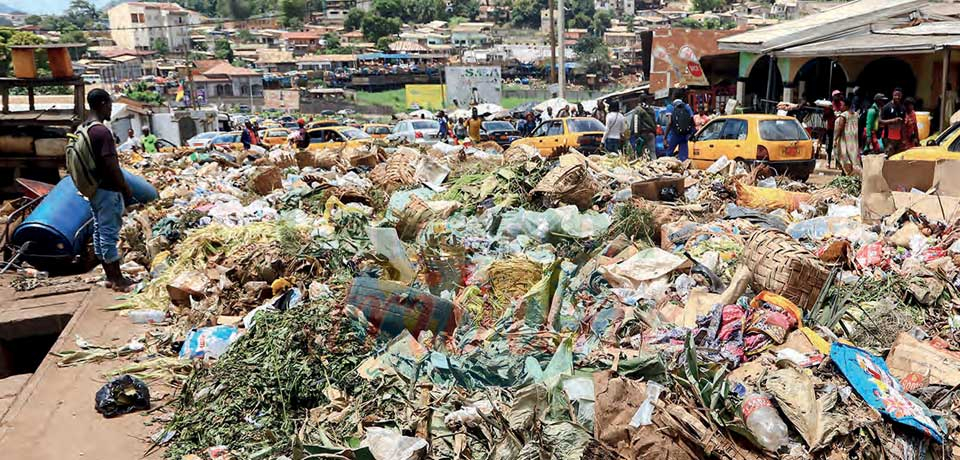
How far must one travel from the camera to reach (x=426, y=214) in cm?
751

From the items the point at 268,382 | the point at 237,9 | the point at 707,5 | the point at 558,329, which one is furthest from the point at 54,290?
the point at 237,9

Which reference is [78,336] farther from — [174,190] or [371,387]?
[174,190]

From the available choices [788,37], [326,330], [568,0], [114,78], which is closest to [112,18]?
[114,78]

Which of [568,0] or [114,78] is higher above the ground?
[568,0]

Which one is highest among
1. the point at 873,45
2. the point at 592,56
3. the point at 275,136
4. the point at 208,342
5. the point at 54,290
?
the point at 873,45

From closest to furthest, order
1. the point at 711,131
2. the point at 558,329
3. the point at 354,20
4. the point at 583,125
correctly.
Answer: the point at 558,329
the point at 711,131
the point at 583,125
the point at 354,20

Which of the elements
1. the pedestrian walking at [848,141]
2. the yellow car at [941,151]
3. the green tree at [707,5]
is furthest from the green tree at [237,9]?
the yellow car at [941,151]

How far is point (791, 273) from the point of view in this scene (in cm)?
495

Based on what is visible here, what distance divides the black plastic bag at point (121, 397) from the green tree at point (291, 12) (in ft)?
513

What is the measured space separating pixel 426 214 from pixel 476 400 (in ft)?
12.3

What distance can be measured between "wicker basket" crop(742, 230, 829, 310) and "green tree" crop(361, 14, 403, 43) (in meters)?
124

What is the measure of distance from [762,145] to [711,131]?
983mm

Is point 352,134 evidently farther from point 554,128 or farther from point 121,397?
point 121,397

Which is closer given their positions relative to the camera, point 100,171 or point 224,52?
point 100,171
